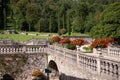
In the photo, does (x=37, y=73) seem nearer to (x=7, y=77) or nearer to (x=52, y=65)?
(x=52, y=65)

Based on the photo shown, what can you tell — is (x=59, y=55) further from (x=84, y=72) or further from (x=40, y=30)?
(x=40, y=30)

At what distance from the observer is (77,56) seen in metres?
16.8

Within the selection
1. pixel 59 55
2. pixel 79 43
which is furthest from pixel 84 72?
pixel 79 43

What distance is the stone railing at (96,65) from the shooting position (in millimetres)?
11977

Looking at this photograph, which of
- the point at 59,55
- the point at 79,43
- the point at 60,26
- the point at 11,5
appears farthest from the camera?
the point at 11,5

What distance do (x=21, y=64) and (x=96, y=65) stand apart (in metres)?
10.0

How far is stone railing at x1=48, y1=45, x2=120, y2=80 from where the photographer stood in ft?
39.3

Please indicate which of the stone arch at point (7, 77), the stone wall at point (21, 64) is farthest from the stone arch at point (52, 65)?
the stone arch at point (7, 77)

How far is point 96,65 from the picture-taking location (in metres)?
13.9

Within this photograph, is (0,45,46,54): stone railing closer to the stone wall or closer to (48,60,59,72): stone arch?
the stone wall

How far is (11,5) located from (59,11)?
1453cm

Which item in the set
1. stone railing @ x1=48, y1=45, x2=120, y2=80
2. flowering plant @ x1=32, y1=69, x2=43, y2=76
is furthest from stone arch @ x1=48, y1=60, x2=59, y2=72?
stone railing @ x1=48, y1=45, x2=120, y2=80

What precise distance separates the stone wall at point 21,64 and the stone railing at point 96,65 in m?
5.25

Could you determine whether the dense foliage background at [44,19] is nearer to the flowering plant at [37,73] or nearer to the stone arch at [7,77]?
the flowering plant at [37,73]
